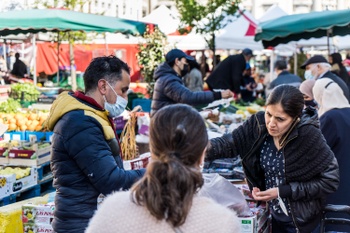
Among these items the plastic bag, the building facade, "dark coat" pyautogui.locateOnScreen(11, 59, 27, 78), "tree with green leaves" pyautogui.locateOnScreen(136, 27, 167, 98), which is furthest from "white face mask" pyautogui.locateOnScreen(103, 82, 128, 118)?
the building facade

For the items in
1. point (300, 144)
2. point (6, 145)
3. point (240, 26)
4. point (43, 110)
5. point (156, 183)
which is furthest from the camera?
point (240, 26)

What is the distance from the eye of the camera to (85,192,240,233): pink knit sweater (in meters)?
1.78

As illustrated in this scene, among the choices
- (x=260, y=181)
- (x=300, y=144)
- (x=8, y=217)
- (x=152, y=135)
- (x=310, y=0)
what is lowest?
(x=8, y=217)

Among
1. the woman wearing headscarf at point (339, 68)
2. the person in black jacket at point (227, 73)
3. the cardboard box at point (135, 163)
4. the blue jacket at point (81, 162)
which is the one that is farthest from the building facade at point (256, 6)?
the blue jacket at point (81, 162)

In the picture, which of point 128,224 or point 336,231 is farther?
point 336,231

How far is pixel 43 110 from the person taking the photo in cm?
996

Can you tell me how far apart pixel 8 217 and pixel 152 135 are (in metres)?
3.02

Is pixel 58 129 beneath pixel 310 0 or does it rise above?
beneath

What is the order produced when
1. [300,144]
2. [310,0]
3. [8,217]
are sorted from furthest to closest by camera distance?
1. [310,0]
2. [8,217]
3. [300,144]

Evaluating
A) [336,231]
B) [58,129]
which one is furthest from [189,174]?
[336,231]

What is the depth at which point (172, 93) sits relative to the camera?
258 inches

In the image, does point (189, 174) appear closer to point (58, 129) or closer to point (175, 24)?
point (58, 129)

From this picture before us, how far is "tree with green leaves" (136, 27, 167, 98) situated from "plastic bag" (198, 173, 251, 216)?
34.4ft

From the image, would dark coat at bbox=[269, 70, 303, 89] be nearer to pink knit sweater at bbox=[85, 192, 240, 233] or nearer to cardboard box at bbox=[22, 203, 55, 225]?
cardboard box at bbox=[22, 203, 55, 225]
